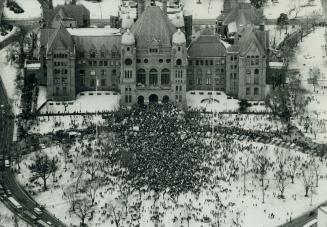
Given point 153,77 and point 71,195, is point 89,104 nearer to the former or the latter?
point 153,77

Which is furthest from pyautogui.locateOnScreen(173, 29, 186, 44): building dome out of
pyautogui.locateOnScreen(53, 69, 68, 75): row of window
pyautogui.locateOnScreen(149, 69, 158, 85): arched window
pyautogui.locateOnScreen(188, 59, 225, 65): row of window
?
pyautogui.locateOnScreen(53, 69, 68, 75): row of window

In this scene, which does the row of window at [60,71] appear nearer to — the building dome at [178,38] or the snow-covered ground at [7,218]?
the building dome at [178,38]

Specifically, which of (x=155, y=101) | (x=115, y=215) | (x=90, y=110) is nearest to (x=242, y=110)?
(x=155, y=101)

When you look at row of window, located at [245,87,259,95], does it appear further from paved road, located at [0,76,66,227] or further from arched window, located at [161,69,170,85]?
paved road, located at [0,76,66,227]

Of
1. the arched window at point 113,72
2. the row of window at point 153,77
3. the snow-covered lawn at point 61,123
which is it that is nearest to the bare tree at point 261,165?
the snow-covered lawn at point 61,123

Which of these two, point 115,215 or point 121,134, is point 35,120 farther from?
point 115,215

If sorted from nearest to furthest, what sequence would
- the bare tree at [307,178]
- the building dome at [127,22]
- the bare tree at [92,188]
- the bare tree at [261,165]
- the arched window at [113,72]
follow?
1. the bare tree at [92,188]
2. the bare tree at [307,178]
3. the bare tree at [261,165]
4. the building dome at [127,22]
5. the arched window at [113,72]
